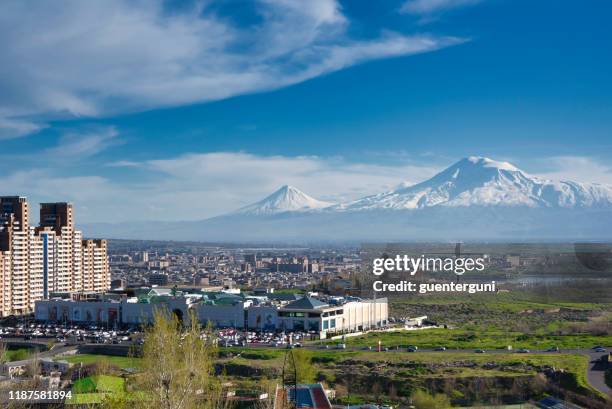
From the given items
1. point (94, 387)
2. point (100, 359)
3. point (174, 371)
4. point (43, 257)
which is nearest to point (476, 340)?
point (100, 359)

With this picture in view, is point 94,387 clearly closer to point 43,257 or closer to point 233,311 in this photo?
point 233,311

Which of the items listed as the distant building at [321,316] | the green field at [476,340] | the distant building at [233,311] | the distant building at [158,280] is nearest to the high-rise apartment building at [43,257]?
the distant building at [233,311]

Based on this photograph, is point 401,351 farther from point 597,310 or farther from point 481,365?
point 597,310

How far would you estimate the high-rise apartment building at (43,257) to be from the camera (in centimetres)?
2903

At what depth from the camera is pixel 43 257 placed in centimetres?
3092

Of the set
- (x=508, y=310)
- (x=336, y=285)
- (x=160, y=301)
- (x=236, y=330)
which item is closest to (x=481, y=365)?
(x=508, y=310)

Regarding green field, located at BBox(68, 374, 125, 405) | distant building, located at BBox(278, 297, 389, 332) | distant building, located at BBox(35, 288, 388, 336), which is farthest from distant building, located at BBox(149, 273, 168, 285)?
green field, located at BBox(68, 374, 125, 405)

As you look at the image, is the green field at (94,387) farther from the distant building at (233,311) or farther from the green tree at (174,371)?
the distant building at (233,311)

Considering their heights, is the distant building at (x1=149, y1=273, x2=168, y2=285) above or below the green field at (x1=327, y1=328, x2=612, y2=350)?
above

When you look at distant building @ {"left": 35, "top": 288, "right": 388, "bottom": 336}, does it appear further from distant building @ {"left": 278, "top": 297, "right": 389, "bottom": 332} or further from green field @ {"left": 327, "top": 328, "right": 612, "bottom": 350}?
green field @ {"left": 327, "top": 328, "right": 612, "bottom": 350}

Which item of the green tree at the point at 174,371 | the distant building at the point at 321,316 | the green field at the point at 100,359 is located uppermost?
the green tree at the point at 174,371

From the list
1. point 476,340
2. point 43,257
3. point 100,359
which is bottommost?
point 100,359

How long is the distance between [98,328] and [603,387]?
53.6 ft

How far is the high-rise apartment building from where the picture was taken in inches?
1143
